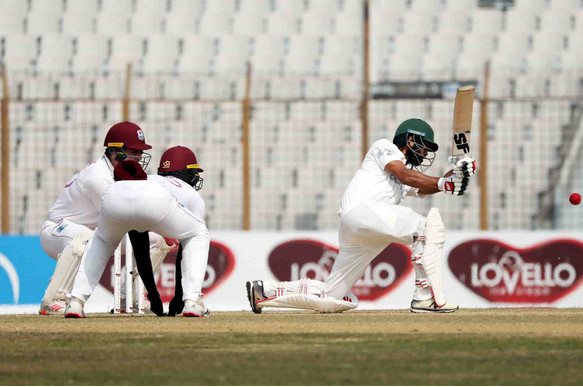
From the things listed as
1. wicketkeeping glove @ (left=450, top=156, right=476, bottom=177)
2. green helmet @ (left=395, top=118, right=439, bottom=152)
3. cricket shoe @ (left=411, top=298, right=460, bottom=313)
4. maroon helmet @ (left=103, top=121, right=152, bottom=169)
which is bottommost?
cricket shoe @ (left=411, top=298, right=460, bottom=313)

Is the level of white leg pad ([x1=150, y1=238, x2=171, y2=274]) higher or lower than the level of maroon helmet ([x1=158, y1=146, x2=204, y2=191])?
lower

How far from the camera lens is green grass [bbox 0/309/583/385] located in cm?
454

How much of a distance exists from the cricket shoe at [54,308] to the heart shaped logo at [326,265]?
158 inches

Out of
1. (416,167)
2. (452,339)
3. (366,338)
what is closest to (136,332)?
(366,338)

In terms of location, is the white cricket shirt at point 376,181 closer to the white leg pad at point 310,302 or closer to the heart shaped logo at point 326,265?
the white leg pad at point 310,302

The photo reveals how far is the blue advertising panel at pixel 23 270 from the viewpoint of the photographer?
12.5m

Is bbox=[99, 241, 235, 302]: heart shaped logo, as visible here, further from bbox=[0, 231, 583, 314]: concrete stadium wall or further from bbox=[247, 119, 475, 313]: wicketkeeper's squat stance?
bbox=[247, 119, 475, 313]: wicketkeeper's squat stance

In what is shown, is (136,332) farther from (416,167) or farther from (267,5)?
(267,5)

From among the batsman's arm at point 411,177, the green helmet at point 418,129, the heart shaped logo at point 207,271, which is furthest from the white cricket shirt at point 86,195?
the heart shaped logo at point 207,271

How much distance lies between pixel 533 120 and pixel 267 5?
7.24m

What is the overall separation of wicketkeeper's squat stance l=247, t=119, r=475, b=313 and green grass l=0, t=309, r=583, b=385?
2.16ft

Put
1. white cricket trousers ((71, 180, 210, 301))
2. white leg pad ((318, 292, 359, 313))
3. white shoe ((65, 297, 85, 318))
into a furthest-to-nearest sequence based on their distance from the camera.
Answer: white leg pad ((318, 292, 359, 313))
white shoe ((65, 297, 85, 318))
white cricket trousers ((71, 180, 210, 301))

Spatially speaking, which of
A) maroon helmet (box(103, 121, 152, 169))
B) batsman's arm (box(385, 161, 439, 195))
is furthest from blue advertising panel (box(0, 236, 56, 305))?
batsman's arm (box(385, 161, 439, 195))

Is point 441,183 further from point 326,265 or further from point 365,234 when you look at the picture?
point 326,265
